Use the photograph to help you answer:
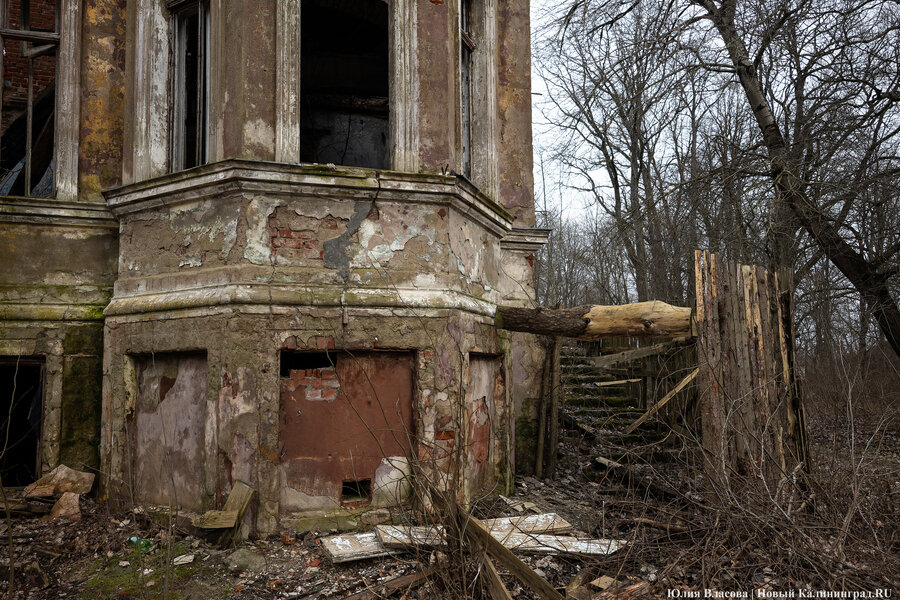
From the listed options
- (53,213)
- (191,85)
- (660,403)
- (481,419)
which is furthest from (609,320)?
(53,213)

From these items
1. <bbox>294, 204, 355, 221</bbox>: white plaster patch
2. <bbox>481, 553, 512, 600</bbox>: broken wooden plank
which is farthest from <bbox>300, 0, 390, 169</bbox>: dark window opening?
<bbox>481, 553, 512, 600</bbox>: broken wooden plank

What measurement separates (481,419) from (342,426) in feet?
4.79

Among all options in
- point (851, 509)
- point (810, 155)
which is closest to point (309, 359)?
point (851, 509)

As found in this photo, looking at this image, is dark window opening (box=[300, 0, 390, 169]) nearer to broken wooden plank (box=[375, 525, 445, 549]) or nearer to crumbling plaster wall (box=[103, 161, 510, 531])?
crumbling plaster wall (box=[103, 161, 510, 531])

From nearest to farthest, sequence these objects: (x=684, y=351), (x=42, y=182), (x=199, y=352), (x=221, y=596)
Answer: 1. (x=221, y=596)
2. (x=199, y=352)
3. (x=42, y=182)
4. (x=684, y=351)

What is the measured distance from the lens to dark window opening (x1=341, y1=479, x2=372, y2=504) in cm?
530

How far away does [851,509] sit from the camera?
12.9 ft

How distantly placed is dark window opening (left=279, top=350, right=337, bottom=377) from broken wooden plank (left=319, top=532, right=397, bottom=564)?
55.1 inches

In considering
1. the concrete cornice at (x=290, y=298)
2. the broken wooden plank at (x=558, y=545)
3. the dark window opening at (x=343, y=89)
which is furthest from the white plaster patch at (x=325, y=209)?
the dark window opening at (x=343, y=89)

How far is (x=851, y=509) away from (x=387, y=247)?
12.6 feet

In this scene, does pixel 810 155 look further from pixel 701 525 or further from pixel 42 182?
pixel 42 182

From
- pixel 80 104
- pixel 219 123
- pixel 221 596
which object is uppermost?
pixel 80 104

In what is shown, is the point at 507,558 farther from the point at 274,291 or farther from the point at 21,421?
the point at 21,421

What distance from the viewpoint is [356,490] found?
5.41m
